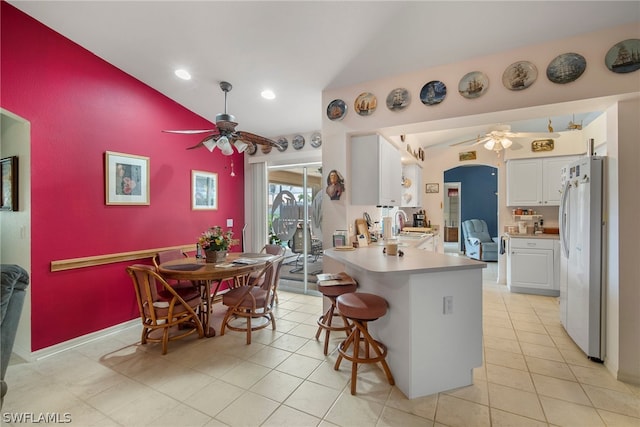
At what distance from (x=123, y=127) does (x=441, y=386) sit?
13.6ft

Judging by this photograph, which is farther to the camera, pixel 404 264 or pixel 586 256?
pixel 586 256

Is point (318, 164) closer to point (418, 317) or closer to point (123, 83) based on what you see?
point (123, 83)

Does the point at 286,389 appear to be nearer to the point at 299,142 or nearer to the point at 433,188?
the point at 299,142

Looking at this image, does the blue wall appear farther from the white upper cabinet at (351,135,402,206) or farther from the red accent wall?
the red accent wall

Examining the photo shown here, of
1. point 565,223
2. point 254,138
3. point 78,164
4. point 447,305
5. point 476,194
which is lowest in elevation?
point 447,305

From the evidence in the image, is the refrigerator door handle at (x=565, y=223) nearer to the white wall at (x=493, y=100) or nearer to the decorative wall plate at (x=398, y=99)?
the white wall at (x=493, y=100)

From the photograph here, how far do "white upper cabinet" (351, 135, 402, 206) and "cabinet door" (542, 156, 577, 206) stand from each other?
3.25 metres

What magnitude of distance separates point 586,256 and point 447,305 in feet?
5.12

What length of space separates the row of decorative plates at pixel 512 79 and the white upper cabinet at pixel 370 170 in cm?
34

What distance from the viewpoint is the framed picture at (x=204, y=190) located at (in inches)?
162

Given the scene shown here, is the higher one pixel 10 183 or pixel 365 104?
pixel 365 104

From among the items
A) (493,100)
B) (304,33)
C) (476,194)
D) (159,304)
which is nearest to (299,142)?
(304,33)

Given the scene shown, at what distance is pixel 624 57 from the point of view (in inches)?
82.4

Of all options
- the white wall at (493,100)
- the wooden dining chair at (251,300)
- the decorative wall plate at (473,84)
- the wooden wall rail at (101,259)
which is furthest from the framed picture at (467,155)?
the wooden wall rail at (101,259)
